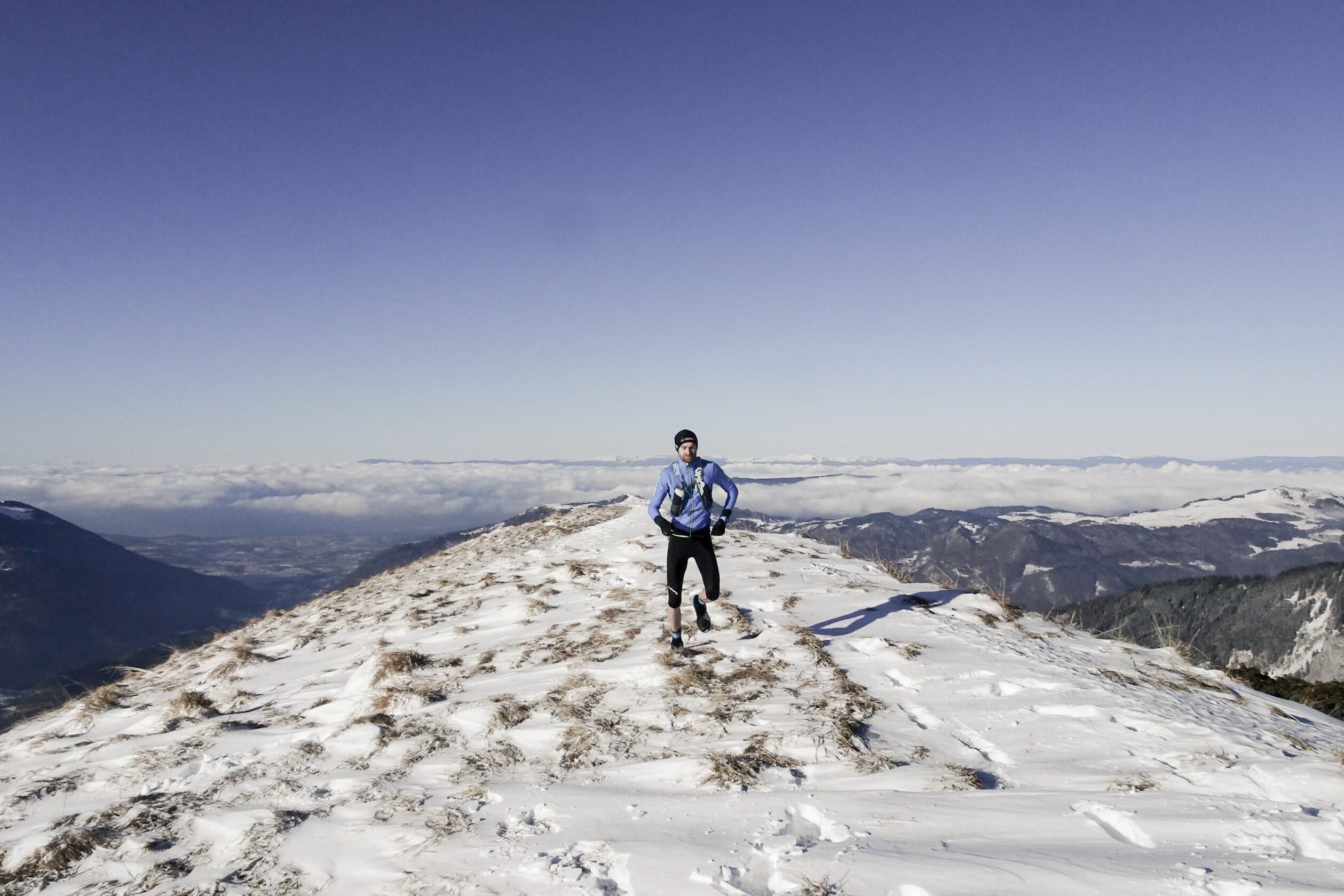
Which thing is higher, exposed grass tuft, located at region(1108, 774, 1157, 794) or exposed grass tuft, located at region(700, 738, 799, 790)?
exposed grass tuft, located at region(1108, 774, 1157, 794)

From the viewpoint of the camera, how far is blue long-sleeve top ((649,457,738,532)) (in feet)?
28.6

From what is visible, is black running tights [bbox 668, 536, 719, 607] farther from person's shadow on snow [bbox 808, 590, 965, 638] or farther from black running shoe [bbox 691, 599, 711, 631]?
person's shadow on snow [bbox 808, 590, 965, 638]

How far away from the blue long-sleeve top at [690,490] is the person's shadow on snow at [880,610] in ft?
7.47

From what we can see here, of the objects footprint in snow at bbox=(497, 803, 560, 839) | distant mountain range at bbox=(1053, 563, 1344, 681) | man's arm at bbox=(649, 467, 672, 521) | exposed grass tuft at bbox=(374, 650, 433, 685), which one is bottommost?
distant mountain range at bbox=(1053, 563, 1344, 681)

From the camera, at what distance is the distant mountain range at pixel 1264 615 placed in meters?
129

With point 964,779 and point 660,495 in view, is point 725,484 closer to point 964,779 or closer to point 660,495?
point 660,495

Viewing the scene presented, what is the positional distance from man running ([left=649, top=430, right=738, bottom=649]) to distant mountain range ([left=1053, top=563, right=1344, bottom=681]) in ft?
477

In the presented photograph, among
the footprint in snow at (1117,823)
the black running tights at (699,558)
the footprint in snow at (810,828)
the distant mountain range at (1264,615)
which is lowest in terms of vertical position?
the distant mountain range at (1264,615)

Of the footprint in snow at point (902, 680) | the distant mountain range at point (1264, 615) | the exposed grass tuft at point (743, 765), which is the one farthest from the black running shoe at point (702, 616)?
the distant mountain range at point (1264, 615)

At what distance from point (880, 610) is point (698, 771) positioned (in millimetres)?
5824

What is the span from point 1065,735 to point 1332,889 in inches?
102

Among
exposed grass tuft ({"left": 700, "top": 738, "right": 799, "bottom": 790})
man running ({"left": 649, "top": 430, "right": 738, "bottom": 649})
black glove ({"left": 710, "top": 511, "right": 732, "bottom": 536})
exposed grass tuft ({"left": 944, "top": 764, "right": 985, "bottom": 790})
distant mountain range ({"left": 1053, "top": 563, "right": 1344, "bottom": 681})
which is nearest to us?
exposed grass tuft ({"left": 944, "top": 764, "right": 985, "bottom": 790})

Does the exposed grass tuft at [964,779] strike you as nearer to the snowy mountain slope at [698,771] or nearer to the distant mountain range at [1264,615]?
the snowy mountain slope at [698,771]

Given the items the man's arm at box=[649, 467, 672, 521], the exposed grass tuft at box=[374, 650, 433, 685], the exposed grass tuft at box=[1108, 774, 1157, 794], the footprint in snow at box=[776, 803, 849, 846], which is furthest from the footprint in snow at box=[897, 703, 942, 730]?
the exposed grass tuft at box=[374, 650, 433, 685]
